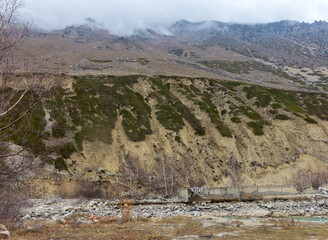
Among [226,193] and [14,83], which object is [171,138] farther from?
[14,83]

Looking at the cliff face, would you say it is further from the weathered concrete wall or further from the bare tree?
the bare tree

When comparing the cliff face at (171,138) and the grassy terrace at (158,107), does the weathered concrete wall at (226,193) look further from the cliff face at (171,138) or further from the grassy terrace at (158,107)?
the grassy terrace at (158,107)

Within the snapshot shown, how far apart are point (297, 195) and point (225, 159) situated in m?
20.7

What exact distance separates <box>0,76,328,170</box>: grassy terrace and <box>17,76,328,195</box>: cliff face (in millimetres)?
265

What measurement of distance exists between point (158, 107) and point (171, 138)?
14.8 meters

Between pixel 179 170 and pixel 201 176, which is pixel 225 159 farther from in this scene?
pixel 179 170

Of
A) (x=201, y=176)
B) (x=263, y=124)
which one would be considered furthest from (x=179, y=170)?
(x=263, y=124)

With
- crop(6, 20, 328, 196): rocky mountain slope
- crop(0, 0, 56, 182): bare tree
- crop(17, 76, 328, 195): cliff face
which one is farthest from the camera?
crop(17, 76, 328, 195): cliff face

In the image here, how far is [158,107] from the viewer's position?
72.4 m

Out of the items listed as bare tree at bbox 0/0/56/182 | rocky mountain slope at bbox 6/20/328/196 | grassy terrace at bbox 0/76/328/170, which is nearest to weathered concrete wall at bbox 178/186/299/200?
rocky mountain slope at bbox 6/20/328/196

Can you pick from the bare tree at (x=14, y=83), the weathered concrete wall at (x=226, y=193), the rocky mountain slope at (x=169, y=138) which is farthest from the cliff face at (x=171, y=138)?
the bare tree at (x=14, y=83)

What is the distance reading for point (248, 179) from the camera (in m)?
55.1

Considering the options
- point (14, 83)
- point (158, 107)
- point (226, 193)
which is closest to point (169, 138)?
point (158, 107)

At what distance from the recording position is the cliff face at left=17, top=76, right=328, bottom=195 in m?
46.8
